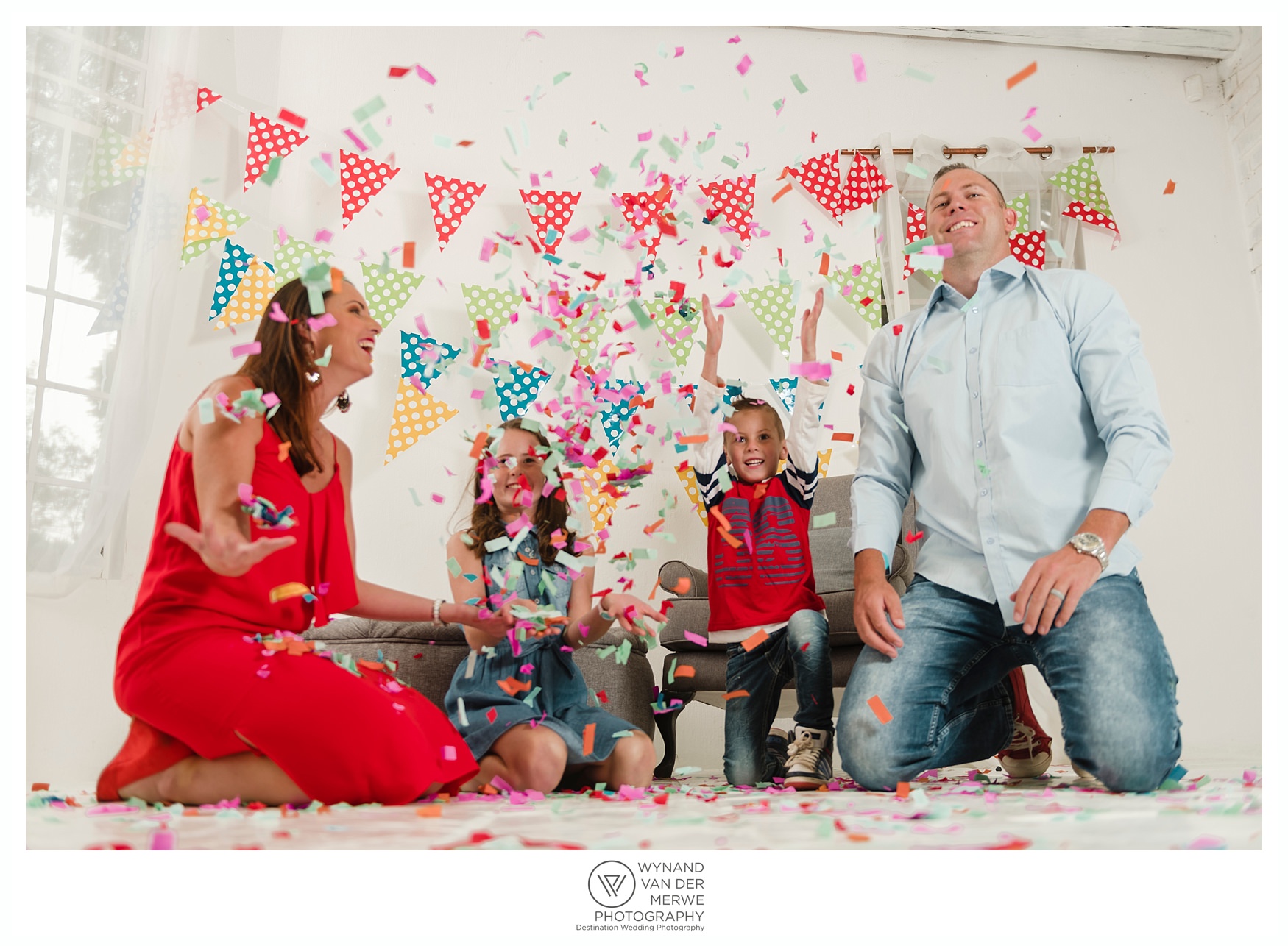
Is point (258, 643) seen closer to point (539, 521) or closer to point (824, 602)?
point (539, 521)

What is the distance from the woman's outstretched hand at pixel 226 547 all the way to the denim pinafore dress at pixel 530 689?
19.2 inches

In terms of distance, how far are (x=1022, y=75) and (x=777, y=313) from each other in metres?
0.88

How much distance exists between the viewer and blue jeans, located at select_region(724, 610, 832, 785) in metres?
1.63

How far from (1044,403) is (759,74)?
1340 millimetres

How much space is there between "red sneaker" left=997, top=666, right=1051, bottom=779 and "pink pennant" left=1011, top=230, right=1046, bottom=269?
175 centimetres

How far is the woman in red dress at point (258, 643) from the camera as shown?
1179 mm

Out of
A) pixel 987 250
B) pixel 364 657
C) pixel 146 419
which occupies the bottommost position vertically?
pixel 364 657

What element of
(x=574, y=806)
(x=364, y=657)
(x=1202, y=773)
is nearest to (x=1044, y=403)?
(x=1202, y=773)

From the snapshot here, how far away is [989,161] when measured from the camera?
288 centimetres

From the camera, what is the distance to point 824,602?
211cm

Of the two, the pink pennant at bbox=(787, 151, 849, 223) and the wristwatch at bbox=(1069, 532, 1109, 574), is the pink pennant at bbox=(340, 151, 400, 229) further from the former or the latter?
the wristwatch at bbox=(1069, 532, 1109, 574)

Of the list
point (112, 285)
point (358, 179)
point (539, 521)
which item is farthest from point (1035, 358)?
point (358, 179)
